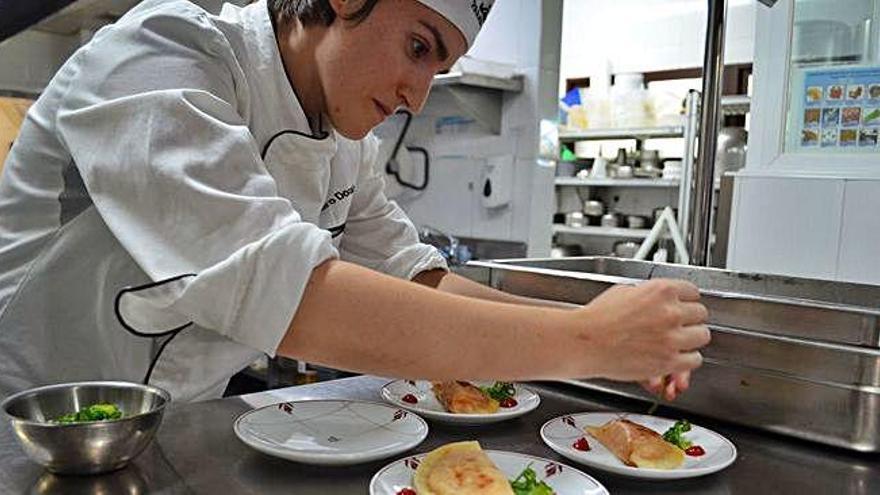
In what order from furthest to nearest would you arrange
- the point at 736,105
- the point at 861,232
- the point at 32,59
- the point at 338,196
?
the point at 736,105, the point at 32,59, the point at 861,232, the point at 338,196

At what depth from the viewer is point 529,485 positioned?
76 cm

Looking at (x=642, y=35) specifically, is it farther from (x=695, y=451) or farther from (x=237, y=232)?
(x=237, y=232)

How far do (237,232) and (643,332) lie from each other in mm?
420

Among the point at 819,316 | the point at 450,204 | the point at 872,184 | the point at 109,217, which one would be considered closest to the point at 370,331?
the point at 109,217

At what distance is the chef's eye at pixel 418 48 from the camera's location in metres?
0.85

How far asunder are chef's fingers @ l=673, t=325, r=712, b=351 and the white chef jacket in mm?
369

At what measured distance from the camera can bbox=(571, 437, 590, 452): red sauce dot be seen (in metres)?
0.89

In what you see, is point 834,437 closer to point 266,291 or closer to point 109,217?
point 266,291

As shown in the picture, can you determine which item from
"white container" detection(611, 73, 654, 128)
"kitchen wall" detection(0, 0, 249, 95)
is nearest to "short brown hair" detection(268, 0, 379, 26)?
"kitchen wall" detection(0, 0, 249, 95)

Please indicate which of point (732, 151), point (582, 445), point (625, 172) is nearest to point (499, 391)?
point (582, 445)

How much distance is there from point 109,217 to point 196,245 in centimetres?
11

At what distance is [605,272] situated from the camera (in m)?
1.59

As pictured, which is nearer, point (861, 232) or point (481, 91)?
point (861, 232)

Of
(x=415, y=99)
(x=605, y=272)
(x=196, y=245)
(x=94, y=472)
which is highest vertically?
(x=415, y=99)
